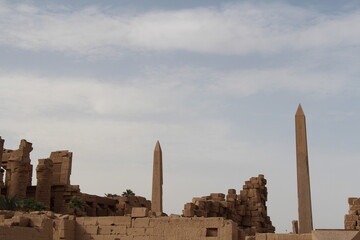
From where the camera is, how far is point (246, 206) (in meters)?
34.1

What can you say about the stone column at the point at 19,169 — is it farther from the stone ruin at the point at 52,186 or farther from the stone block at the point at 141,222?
the stone block at the point at 141,222

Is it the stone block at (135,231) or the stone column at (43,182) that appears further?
the stone column at (43,182)

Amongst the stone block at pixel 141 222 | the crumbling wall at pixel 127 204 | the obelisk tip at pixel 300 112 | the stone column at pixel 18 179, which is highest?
the obelisk tip at pixel 300 112

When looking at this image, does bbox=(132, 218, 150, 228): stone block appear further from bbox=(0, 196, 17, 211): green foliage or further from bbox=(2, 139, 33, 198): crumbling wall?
bbox=(2, 139, 33, 198): crumbling wall

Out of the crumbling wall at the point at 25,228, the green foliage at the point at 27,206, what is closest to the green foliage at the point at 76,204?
the green foliage at the point at 27,206

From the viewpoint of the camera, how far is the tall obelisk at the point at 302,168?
76.9 ft

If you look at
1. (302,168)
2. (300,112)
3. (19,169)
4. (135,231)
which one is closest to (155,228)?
(135,231)

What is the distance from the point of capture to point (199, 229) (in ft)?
53.2

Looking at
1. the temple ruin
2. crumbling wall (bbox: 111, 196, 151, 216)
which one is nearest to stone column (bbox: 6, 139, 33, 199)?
the temple ruin

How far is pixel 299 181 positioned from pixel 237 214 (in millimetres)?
9755

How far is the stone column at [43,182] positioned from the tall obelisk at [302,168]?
54.1 feet

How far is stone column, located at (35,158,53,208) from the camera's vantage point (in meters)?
34.8

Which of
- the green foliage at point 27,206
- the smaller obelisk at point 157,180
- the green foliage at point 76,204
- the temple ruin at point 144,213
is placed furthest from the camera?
the green foliage at point 76,204

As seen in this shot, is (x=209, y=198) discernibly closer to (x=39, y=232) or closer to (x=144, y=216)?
(x=144, y=216)
